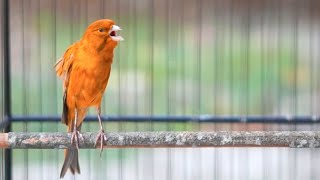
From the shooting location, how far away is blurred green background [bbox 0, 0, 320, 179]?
2686 mm

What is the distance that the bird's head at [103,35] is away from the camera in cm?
187

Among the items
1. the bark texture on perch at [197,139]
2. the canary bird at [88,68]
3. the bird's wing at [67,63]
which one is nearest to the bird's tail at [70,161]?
the canary bird at [88,68]

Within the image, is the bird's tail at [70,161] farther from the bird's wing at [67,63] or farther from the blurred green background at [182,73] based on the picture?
the blurred green background at [182,73]

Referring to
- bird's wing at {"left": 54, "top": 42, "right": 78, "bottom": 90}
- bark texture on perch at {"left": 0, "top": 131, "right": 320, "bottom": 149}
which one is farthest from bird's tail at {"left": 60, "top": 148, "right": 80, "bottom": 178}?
bark texture on perch at {"left": 0, "top": 131, "right": 320, "bottom": 149}

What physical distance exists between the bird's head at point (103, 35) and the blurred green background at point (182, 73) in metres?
0.80

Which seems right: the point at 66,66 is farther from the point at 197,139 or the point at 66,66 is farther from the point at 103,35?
the point at 197,139

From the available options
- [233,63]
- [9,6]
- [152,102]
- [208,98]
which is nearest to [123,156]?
[152,102]

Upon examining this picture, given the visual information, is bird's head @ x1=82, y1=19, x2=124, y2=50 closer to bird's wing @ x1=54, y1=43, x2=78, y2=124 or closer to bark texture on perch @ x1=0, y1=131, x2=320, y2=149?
bird's wing @ x1=54, y1=43, x2=78, y2=124

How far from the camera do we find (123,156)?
2.73 m

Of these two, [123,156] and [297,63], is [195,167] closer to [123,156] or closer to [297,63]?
[123,156]

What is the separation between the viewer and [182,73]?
273cm

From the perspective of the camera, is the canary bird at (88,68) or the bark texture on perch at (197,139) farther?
the canary bird at (88,68)

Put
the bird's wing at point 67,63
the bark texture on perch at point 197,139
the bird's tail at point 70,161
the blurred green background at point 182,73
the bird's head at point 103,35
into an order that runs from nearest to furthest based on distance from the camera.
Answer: the bark texture on perch at point 197,139 < the bird's head at point 103,35 < the bird's wing at point 67,63 < the bird's tail at point 70,161 < the blurred green background at point 182,73

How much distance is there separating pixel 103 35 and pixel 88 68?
109 mm
